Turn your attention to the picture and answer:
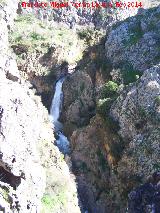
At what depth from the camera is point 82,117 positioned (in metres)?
65.6

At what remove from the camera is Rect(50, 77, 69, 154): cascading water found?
201 feet

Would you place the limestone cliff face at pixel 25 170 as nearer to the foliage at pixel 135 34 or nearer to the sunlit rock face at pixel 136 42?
the sunlit rock face at pixel 136 42

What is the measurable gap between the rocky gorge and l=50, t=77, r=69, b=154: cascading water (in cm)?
89

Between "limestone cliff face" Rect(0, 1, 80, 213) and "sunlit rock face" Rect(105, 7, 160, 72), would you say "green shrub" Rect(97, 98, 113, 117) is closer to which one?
"limestone cliff face" Rect(0, 1, 80, 213)

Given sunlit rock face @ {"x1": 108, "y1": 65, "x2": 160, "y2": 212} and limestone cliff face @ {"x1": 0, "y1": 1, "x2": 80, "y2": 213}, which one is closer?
limestone cliff face @ {"x1": 0, "y1": 1, "x2": 80, "y2": 213}

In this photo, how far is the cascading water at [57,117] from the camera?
6123 centimetres

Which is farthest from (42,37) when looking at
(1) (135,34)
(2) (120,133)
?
(2) (120,133)

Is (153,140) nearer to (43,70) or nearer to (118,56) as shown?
(118,56)

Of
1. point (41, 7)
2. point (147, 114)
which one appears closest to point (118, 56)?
point (147, 114)

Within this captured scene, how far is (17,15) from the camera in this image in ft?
301

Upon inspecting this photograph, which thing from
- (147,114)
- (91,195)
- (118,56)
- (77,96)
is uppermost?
(118,56)

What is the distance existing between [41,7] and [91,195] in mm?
53861

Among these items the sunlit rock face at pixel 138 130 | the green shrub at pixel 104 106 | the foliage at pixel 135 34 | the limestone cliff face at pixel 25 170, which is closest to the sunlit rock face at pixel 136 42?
the foliage at pixel 135 34

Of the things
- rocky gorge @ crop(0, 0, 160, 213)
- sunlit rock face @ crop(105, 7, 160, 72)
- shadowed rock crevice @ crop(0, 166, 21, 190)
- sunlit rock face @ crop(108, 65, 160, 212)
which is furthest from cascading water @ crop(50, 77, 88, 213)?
shadowed rock crevice @ crop(0, 166, 21, 190)
